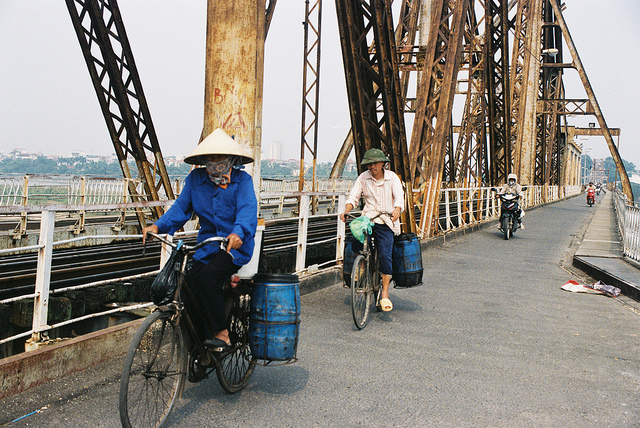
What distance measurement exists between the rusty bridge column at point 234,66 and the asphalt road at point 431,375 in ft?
6.81

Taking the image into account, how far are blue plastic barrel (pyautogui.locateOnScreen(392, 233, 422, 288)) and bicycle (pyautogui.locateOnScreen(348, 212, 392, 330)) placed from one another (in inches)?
9.8

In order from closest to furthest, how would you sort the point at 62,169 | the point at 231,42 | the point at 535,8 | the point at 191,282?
1. the point at 191,282
2. the point at 231,42
3. the point at 535,8
4. the point at 62,169

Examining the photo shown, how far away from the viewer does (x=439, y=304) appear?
7418 mm

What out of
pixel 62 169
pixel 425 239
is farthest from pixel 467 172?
pixel 62 169

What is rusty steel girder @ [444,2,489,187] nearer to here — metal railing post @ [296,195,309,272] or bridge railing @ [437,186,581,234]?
bridge railing @ [437,186,581,234]

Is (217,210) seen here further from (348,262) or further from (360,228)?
(348,262)

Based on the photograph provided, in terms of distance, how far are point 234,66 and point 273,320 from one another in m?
2.92

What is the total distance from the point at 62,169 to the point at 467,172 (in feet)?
151

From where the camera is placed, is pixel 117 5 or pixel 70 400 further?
pixel 117 5

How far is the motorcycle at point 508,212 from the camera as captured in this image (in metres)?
16.0

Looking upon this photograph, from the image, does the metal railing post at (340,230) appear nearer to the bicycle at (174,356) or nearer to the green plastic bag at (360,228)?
the green plastic bag at (360,228)

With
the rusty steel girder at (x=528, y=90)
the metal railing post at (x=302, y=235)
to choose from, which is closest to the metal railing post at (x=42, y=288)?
the metal railing post at (x=302, y=235)

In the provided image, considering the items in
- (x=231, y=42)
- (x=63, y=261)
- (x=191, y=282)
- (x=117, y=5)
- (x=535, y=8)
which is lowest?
(x=63, y=261)

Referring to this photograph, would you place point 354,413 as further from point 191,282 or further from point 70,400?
point 70,400
